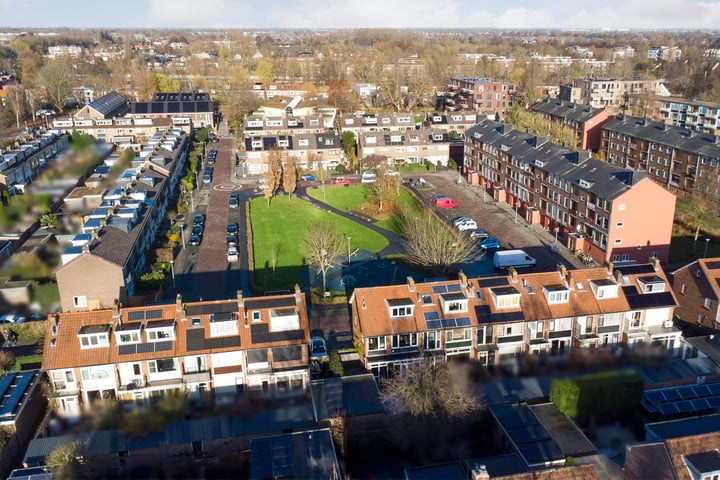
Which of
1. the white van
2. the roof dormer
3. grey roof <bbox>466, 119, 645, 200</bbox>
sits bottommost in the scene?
the white van

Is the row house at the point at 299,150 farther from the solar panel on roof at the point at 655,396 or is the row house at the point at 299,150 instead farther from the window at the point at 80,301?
the solar panel on roof at the point at 655,396

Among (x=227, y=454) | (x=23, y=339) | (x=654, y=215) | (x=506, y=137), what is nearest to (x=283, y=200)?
(x=506, y=137)

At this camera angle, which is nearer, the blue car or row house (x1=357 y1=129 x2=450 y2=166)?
the blue car

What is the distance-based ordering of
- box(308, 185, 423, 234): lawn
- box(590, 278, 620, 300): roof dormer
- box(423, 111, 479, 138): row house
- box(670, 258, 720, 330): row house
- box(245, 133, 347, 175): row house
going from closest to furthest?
box(590, 278, 620, 300): roof dormer → box(670, 258, 720, 330): row house → box(308, 185, 423, 234): lawn → box(245, 133, 347, 175): row house → box(423, 111, 479, 138): row house

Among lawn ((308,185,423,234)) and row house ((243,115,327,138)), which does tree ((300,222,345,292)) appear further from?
row house ((243,115,327,138))

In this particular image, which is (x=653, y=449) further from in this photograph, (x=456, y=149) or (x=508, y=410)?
(x=456, y=149)

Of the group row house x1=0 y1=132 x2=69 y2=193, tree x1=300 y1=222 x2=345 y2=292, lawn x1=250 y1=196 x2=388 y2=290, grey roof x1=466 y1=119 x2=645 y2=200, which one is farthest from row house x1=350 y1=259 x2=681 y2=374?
row house x1=0 y1=132 x2=69 y2=193

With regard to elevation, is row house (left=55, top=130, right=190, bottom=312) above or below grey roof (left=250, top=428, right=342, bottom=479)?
above
